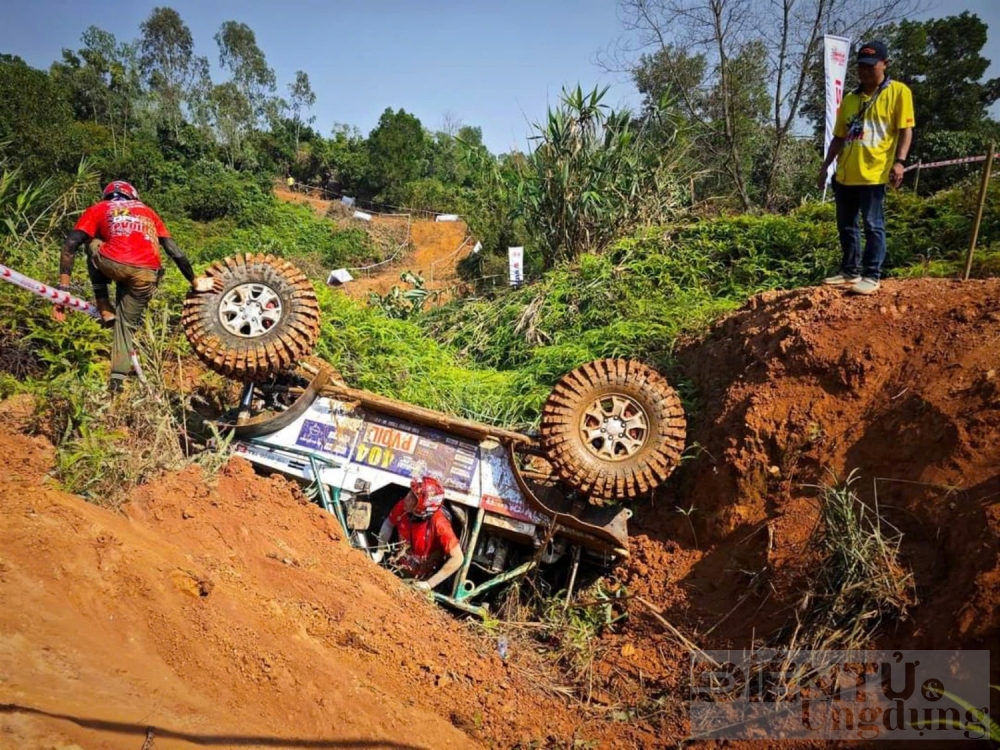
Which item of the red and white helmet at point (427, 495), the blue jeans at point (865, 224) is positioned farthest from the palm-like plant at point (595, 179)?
the red and white helmet at point (427, 495)

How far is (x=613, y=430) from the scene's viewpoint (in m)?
4.42

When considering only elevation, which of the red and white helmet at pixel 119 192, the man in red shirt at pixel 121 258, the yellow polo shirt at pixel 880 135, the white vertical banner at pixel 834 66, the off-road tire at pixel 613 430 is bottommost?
the off-road tire at pixel 613 430

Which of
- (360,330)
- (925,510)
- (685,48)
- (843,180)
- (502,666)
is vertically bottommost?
(502,666)

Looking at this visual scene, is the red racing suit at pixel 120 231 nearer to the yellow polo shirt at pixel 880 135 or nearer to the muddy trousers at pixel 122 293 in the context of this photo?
the muddy trousers at pixel 122 293

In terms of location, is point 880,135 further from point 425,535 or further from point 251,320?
point 251,320

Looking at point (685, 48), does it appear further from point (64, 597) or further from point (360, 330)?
point (64, 597)

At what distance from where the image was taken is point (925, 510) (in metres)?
3.39

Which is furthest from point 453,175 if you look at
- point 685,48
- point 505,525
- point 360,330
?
point 505,525

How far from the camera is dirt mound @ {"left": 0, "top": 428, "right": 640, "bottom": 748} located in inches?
98.6

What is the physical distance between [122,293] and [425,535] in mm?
2794

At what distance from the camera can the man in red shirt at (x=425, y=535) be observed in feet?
15.0

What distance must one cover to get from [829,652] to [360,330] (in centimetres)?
520

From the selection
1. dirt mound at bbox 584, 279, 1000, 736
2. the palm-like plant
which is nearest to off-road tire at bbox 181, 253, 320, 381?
dirt mound at bbox 584, 279, 1000, 736

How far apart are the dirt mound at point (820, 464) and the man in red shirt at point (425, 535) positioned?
48.2 inches
